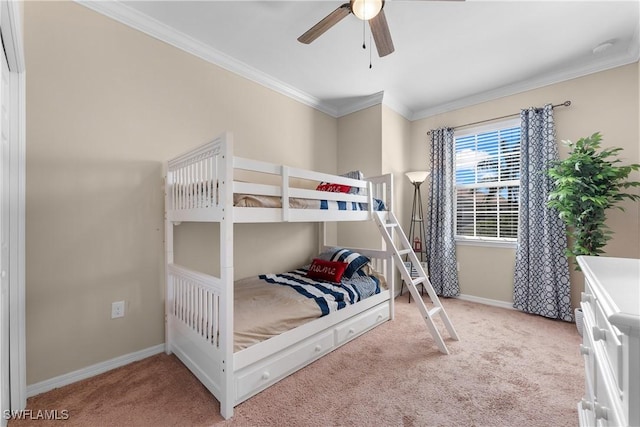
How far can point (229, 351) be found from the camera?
1.54 m

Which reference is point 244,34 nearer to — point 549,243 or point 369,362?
point 369,362

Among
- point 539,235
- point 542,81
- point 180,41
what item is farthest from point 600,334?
point 542,81

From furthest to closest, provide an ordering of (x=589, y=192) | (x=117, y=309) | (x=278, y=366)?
(x=589, y=192), (x=117, y=309), (x=278, y=366)

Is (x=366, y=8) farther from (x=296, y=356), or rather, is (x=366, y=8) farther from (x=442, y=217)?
(x=442, y=217)

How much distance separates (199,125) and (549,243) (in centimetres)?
375

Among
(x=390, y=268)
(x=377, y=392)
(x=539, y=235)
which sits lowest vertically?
(x=377, y=392)

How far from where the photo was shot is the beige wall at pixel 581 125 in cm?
260

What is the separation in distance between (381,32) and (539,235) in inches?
108

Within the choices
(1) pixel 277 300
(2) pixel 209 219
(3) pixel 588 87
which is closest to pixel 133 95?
(2) pixel 209 219

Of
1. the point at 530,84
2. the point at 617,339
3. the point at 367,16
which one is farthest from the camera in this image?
the point at 530,84

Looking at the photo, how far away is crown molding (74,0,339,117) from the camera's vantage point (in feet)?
6.55

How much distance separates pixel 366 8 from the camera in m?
1.62

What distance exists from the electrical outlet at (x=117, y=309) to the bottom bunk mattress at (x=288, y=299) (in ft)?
2.69

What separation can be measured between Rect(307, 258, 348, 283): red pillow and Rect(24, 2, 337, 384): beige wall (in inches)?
39.6
